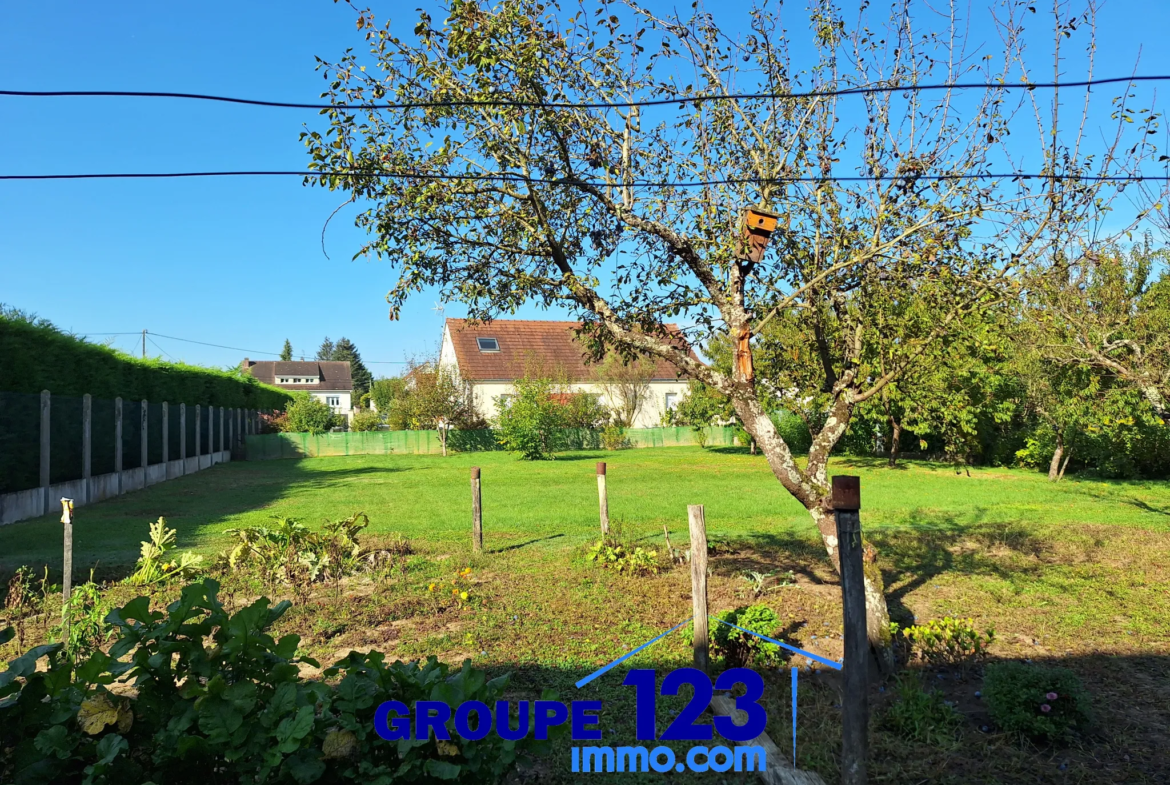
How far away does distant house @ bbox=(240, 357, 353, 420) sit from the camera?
7681 centimetres

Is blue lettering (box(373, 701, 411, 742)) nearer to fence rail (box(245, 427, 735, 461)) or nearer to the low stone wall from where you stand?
the low stone wall

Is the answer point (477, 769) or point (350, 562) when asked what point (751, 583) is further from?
point (477, 769)

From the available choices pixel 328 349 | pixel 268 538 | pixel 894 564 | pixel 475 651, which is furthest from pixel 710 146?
pixel 328 349

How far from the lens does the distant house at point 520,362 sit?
41750 mm

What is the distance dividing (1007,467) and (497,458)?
18.9 meters

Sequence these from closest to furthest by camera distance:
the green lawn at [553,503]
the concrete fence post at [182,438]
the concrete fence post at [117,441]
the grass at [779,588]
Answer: the grass at [779,588] → the green lawn at [553,503] → the concrete fence post at [117,441] → the concrete fence post at [182,438]

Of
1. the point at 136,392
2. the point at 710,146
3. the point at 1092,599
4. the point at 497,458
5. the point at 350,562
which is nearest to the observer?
the point at 710,146

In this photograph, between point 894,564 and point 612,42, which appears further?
point 894,564

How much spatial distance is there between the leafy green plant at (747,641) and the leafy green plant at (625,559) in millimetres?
2627

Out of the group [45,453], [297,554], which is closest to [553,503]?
[297,554]

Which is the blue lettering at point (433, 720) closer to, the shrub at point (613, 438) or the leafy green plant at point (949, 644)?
the leafy green plant at point (949, 644)

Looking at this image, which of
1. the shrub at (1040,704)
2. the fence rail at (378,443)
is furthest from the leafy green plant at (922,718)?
the fence rail at (378,443)

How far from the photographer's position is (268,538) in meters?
8.16

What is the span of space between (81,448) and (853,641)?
1634 cm
